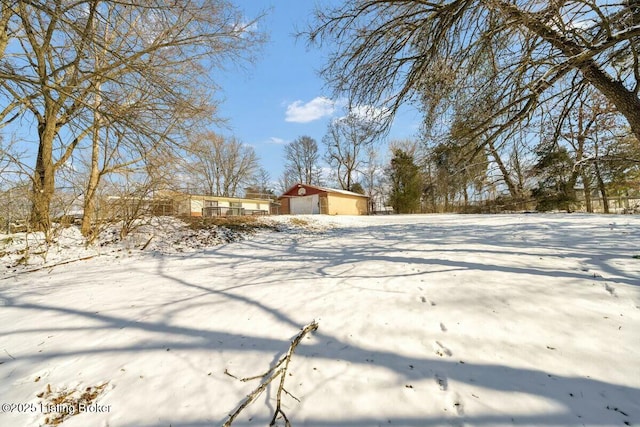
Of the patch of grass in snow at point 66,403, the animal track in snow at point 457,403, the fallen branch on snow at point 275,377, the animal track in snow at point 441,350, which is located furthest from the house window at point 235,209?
the animal track in snow at point 457,403

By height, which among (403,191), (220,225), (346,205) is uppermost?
(403,191)

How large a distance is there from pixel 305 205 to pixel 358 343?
Result: 74.4ft

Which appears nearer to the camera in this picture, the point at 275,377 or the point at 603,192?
the point at 275,377

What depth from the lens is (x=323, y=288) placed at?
3664 millimetres

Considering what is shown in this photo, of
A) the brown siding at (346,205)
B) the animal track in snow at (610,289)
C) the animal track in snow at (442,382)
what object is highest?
the brown siding at (346,205)

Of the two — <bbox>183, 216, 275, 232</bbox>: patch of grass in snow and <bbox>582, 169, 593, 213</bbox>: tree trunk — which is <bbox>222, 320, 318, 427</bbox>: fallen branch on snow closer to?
<bbox>183, 216, 275, 232</bbox>: patch of grass in snow

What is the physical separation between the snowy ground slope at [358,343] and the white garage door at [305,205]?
19552 mm

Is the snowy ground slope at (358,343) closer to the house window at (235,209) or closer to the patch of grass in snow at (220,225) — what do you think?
the patch of grass in snow at (220,225)

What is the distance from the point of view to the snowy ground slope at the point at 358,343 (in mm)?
1649

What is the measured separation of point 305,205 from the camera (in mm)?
24859

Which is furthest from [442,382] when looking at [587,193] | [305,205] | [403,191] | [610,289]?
[403,191]

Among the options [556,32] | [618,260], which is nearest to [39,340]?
[618,260]

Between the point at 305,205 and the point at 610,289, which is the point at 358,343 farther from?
the point at 305,205

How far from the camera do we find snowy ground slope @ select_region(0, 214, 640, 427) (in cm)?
165
